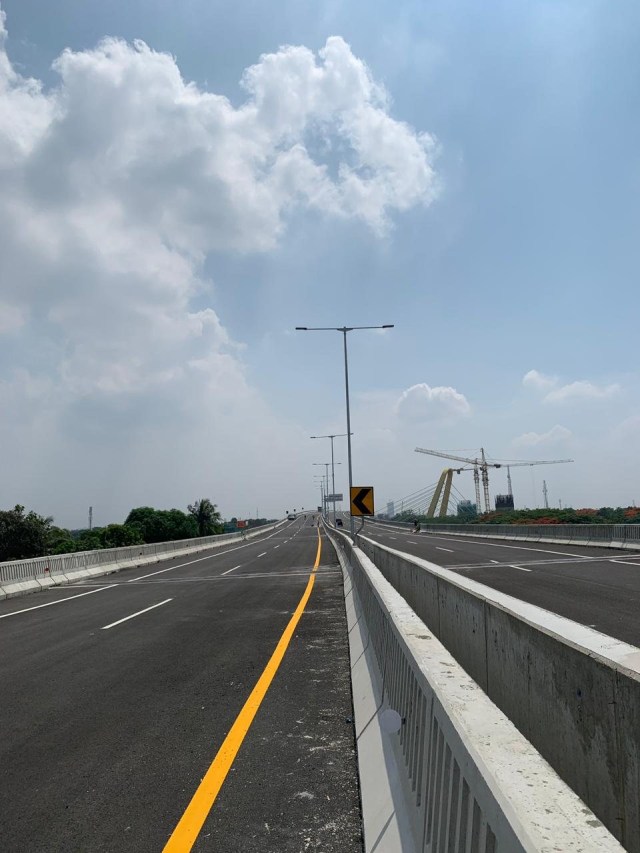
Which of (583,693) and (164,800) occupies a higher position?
(583,693)

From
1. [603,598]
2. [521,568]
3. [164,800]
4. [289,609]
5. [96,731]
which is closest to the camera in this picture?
[164,800]

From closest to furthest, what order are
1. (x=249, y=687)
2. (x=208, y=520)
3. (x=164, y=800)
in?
(x=164, y=800) < (x=249, y=687) < (x=208, y=520)

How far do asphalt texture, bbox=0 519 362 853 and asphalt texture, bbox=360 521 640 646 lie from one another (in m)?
4.21

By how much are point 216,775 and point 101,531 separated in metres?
106

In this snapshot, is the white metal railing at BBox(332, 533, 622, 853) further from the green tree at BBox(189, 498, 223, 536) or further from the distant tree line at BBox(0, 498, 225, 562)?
the green tree at BBox(189, 498, 223, 536)

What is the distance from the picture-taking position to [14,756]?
5820 mm

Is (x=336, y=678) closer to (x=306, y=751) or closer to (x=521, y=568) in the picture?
(x=306, y=751)

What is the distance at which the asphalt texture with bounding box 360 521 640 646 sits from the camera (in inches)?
434

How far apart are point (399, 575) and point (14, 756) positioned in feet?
23.3

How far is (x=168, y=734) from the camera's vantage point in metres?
6.31

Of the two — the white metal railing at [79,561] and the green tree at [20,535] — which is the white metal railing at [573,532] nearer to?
the white metal railing at [79,561]

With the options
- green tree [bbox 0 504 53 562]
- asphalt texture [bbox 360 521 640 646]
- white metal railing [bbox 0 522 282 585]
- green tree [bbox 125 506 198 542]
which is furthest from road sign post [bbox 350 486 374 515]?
green tree [bbox 125 506 198 542]

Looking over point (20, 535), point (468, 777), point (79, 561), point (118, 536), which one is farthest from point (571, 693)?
point (118, 536)

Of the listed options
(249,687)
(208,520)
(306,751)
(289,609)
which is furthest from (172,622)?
(208,520)
